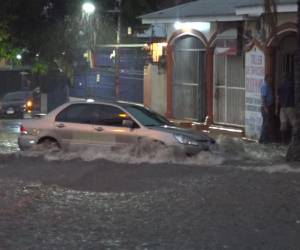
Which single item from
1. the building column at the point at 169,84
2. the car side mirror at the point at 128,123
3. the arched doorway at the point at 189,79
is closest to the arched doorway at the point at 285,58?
the arched doorway at the point at 189,79

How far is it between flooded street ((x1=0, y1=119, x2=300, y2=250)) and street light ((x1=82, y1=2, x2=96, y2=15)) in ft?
63.2

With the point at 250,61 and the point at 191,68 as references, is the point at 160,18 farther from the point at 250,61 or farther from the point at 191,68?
the point at 250,61

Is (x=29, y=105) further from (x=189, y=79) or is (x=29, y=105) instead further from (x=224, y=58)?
(x=224, y=58)

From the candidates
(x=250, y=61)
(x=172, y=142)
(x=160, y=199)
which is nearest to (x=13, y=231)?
(x=160, y=199)

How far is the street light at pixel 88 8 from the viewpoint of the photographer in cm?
3162

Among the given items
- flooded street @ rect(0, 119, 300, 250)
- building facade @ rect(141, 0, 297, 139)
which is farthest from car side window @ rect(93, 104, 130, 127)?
building facade @ rect(141, 0, 297, 139)

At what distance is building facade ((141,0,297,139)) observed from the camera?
65.5ft

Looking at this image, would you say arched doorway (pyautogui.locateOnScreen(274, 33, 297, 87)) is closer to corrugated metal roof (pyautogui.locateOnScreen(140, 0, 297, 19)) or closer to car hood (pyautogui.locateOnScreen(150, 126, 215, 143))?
corrugated metal roof (pyautogui.locateOnScreen(140, 0, 297, 19))

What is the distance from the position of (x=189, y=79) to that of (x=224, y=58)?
2209mm

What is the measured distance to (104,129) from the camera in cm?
1477

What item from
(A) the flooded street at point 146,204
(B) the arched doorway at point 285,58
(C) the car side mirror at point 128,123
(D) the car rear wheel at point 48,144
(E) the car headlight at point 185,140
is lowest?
(A) the flooded street at point 146,204

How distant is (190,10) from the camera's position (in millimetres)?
23375

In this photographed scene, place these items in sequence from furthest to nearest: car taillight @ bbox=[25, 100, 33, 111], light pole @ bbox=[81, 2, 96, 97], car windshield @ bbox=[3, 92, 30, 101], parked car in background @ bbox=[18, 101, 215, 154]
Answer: car windshield @ bbox=[3, 92, 30, 101] < car taillight @ bbox=[25, 100, 33, 111] < light pole @ bbox=[81, 2, 96, 97] < parked car in background @ bbox=[18, 101, 215, 154]

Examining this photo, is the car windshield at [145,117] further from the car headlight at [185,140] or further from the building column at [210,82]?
the building column at [210,82]
